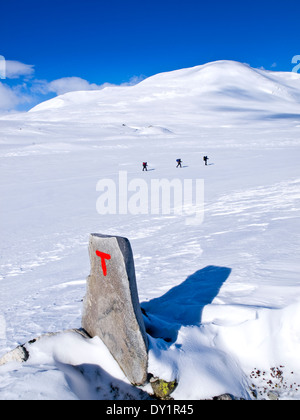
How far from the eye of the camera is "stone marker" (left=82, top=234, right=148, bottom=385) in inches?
173

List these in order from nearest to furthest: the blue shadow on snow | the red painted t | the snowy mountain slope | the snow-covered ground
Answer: the snow-covered ground, the red painted t, the blue shadow on snow, the snowy mountain slope

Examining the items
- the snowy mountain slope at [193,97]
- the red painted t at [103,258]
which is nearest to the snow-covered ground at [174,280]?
the red painted t at [103,258]

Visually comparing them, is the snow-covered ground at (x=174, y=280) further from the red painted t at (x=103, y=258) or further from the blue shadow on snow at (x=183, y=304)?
the red painted t at (x=103, y=258)

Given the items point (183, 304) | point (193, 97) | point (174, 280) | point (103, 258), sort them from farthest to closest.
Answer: point (193, 97) → point (174, 280) → point (183, 304) → point (103, 258)

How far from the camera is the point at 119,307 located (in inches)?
182

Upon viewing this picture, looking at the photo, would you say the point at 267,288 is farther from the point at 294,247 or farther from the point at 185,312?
the point at 294,247

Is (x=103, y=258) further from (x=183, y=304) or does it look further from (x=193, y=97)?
(x=193, y=97)

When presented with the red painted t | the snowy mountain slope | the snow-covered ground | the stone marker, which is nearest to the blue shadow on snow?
the snow-covered ground

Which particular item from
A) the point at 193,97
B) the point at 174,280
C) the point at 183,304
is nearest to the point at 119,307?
the point at 183,304

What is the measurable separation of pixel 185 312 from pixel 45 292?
321 cm

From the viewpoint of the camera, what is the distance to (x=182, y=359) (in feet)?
14.7

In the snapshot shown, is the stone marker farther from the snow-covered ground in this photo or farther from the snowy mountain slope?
the snowy mountain slope

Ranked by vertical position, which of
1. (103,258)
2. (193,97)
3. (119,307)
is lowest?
(119,307)

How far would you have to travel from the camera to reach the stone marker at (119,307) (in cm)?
441
